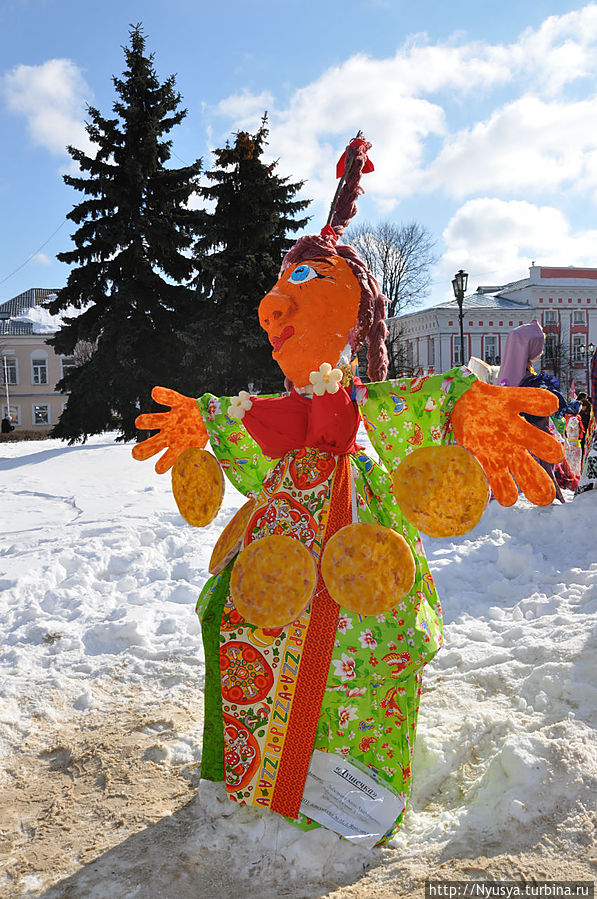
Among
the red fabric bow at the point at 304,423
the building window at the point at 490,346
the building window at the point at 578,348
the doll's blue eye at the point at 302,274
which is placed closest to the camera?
the red fabric bow at the point at 304,423

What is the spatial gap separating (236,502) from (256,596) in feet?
17.7

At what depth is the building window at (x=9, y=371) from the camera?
37.5 meters

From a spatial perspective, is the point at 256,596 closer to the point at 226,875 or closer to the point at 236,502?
the point at 226,875

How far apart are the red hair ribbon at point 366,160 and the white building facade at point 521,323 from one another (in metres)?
34.8

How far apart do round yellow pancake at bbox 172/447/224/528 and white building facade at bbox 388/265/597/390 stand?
116ft

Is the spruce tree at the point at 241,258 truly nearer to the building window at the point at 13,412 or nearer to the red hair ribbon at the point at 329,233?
the red hair ribbon at the point at 329,233

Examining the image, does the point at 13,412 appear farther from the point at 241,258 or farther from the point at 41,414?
the point at 241,258

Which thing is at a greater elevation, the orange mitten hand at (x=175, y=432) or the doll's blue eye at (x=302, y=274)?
the doll's blue eye at (x=302, y=274)

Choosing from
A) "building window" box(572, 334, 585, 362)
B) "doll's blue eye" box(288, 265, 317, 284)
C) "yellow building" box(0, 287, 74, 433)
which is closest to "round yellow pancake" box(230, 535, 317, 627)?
"doll's blue eye" box(288, 265, 317, 284)

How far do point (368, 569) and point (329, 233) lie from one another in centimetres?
136

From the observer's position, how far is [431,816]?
87.4 inches

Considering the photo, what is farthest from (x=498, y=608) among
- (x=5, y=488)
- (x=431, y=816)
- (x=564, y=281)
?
(x=564, y=281)

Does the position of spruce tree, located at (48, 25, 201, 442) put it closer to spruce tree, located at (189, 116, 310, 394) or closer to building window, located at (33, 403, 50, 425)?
spruce tree, located at (189, 116, 310, 394)

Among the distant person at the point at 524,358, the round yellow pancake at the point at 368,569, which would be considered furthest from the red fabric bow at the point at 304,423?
the distant person at the point at 524,358
